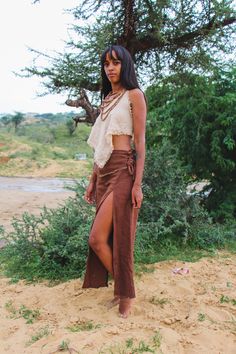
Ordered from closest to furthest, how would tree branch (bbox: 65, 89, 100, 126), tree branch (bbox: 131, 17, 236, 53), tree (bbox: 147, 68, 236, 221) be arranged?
tree branch (bbox: 65, 89, 100, 126)
tree branch (bbox: 131, 17, 236, 53)
tree (bbox: 147, 68, 236, 221)

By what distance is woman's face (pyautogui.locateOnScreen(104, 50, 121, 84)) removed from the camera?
119 inches

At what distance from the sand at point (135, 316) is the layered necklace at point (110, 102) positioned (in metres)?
1.55

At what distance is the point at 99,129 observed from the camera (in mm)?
3223

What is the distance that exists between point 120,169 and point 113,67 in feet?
2.52

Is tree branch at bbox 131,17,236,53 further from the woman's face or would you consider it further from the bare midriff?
the bare midriff

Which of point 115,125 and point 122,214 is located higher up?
point 115,125

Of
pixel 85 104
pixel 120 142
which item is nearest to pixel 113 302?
pixel 120 142

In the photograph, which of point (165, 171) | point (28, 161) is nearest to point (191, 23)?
point (165, 171)

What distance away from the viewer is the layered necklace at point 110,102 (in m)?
3.07

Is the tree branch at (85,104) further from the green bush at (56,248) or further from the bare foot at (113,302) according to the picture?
the bare foot at (113,302)

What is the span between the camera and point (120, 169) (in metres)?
3.06

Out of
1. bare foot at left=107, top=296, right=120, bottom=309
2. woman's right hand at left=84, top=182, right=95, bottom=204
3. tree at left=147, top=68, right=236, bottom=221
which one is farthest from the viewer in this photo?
tree at left=147, top=68, right=236, bottom=221

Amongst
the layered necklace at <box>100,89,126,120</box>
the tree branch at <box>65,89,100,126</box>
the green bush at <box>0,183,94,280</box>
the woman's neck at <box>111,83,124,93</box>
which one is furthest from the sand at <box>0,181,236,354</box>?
the tree branch at <box>65,89,100,126</box>

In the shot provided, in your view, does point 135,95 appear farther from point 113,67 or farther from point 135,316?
point 135,316
